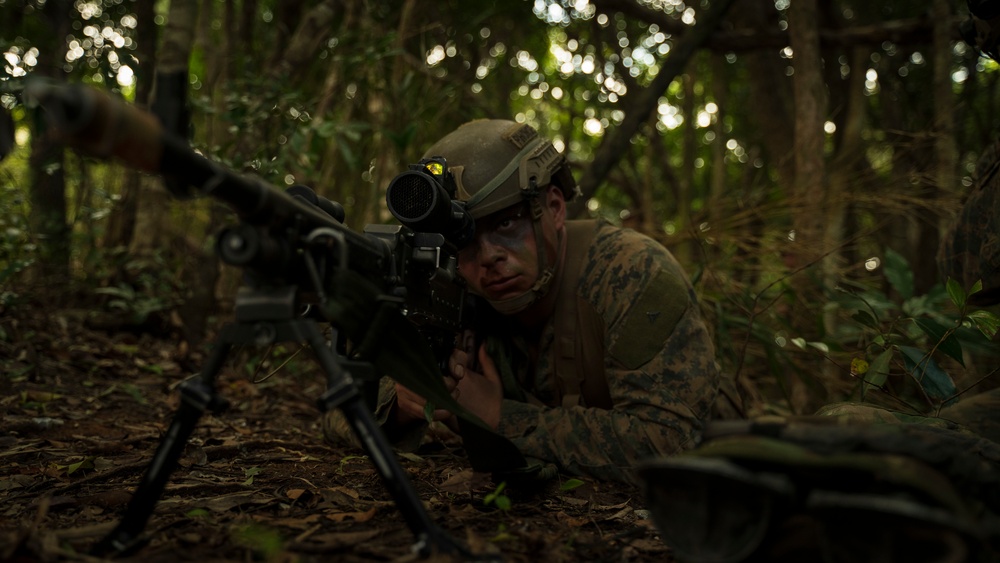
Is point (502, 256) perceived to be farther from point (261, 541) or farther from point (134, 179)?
point (134, 179)

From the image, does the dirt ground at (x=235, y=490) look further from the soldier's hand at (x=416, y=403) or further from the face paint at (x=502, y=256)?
the face paint at (x=502, y=256)

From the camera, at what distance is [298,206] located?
1.64 meters

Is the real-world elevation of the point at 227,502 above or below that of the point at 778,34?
below

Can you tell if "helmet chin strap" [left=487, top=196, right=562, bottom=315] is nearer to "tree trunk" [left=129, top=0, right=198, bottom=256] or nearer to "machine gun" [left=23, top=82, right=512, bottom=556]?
"machine gun" [left=23, top=82, right=512, bottom=556]

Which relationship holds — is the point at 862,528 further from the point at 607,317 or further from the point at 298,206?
the point at 607,317

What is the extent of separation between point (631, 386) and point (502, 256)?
0.72 m

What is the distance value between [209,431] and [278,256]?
6.50ft

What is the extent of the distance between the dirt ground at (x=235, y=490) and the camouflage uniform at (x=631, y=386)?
142 millimetres

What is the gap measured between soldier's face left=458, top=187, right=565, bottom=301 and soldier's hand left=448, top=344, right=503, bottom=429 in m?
0.30

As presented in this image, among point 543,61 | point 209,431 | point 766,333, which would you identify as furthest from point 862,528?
point 543,61

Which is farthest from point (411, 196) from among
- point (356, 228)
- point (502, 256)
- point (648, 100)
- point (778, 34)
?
point (778, 34)

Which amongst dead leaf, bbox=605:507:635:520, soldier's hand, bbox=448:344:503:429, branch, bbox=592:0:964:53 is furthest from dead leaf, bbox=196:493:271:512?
branch, bbox=592:0:964:53

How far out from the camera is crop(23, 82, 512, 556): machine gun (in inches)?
49.4

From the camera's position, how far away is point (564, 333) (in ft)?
9.92
